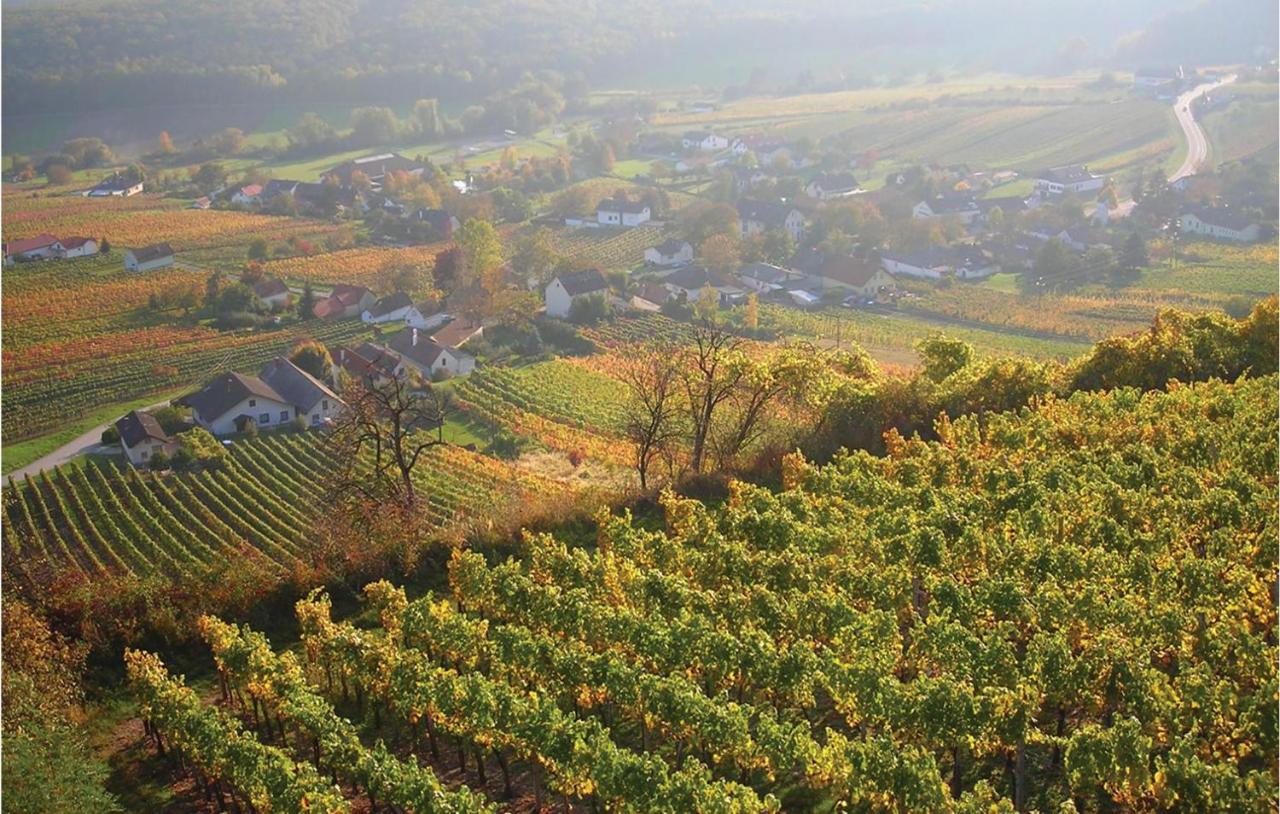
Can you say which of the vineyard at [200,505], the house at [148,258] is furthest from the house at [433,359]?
the house at [148,258]

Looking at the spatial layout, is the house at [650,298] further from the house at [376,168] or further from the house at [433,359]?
the house at [376,168]

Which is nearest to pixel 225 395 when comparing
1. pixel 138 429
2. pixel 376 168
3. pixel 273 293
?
pixel 138 429

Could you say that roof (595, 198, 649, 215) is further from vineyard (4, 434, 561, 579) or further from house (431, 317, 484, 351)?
vineyard (4, 434, 561, 579)

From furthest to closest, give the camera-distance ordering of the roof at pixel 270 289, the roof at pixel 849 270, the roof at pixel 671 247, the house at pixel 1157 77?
the house at pixel 1157 77, the roof at pixel 671 247, the roof at pixel 849 270, the roof at pixel 270 289

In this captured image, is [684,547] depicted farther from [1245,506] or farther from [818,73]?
[818,73]

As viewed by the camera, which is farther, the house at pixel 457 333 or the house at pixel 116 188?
the house at pixel 116 188

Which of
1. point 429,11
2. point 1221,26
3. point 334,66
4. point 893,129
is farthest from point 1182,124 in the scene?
point 429,11

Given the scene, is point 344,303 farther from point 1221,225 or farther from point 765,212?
point 1221,225

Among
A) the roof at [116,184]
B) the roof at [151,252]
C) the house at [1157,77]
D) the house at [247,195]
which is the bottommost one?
the roof at [151,252]
